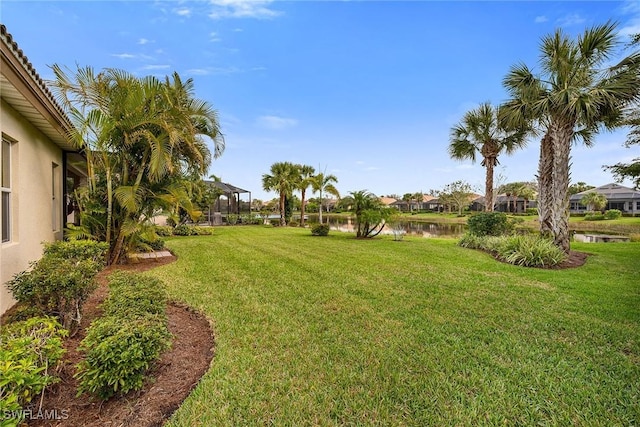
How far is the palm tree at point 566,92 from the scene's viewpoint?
7763 millimetres

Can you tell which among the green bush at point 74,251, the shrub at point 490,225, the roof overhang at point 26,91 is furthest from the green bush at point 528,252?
the roof overhang at point 26,91

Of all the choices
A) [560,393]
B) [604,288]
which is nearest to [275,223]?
[604,288]

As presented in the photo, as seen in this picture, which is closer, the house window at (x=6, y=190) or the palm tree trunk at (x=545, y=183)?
the house window at (x=6, y=190)

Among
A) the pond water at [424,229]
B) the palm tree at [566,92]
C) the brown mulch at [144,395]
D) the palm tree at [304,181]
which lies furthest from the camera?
the palm tree at [304,181]

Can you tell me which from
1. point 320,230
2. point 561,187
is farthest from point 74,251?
point 561,187

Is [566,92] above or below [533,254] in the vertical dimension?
above

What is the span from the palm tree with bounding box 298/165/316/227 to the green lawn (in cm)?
1832

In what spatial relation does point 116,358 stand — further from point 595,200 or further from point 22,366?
point 595,200

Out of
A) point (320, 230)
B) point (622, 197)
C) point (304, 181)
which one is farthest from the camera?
point (622, 197)

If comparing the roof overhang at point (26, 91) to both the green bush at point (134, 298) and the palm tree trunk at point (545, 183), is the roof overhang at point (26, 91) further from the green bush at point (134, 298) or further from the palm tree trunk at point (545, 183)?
the palm tree trunk at point (545, 183)

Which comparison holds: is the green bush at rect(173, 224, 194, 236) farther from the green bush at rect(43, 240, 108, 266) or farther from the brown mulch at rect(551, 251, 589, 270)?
the brown mulch at rect(551, 251, 589, 270)

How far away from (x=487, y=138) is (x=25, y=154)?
1665 centimetres

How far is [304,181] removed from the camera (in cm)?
2452

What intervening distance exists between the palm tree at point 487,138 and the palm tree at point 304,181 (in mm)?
12302
